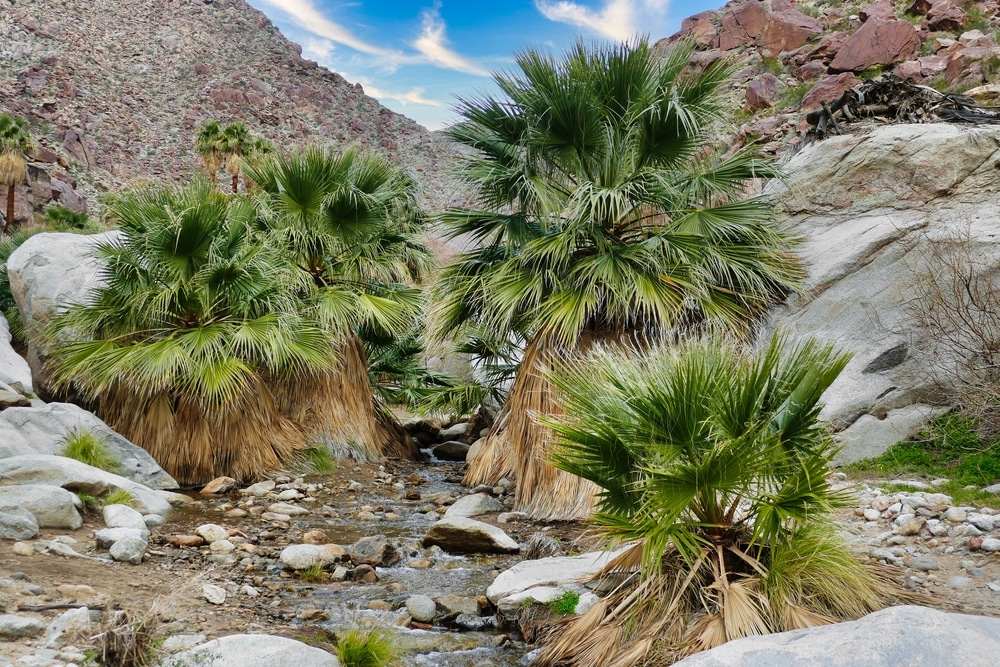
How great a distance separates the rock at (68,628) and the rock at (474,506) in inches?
209

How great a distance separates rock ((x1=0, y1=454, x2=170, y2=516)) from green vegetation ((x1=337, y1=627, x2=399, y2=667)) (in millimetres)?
4232

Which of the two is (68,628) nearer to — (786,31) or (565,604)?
(565,604)

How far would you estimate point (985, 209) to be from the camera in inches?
352

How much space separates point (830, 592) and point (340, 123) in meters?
70.0

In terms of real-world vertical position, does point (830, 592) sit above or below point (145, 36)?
below

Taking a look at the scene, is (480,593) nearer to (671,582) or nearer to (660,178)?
(671,582)

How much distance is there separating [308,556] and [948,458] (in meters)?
6.25

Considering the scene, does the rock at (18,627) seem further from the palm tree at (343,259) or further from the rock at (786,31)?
the rock at (786,31)

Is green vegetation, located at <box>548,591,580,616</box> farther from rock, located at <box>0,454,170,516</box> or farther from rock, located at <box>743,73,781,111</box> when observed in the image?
rock, located at <box>743,73,781,111</box>

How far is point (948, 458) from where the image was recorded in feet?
24.9

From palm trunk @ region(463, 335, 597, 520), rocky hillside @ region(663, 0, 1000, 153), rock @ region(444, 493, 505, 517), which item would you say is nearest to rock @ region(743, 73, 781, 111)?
rocky hillside @ region(663, 0, 1000, 153)

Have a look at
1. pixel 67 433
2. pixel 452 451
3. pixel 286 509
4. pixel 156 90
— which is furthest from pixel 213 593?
pixel 156 90

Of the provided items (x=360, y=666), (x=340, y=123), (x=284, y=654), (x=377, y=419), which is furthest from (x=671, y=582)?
(x=340, y=123)

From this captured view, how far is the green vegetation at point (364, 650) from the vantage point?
460 cm
